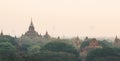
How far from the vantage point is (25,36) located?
16488 centimetres

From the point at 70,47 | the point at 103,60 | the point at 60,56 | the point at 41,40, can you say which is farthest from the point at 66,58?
the point at 41,40

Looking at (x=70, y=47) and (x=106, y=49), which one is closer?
(x=106, y=49)

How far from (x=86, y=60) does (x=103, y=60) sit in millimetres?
6172

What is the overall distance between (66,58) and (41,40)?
61.3m

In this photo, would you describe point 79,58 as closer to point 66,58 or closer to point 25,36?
point 66,58

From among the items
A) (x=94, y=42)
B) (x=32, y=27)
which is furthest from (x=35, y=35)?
(x=94, y=42)

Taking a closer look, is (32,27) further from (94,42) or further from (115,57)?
(115,57)

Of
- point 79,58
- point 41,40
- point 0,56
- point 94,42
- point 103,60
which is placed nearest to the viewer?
point 0,56

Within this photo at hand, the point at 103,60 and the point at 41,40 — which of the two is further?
the point at 41,40

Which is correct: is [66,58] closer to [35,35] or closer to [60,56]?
[60,56]

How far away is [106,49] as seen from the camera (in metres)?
103

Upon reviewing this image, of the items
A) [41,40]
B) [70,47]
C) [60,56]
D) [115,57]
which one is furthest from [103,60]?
[41,40]

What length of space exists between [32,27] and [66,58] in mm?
62920

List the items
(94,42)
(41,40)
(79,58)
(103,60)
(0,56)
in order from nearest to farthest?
1. (0,56)
2. (103,60)
3. (79,58)
4. (94,42)
5. (41,40)
